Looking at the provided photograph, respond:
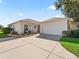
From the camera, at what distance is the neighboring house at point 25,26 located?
30875 millimetres

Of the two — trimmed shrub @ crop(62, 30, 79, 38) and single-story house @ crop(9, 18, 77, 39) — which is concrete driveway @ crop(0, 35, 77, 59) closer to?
trimmed shrub @ crop(62, 30, 79, 38)

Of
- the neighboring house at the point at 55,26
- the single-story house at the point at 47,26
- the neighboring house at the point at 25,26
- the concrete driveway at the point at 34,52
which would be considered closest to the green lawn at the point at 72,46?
the concrete driveway at the point at 34,52

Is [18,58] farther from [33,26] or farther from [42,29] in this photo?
[33,26]

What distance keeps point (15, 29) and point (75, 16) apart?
16.4m

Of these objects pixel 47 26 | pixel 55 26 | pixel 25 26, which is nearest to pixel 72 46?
pixel 55 26

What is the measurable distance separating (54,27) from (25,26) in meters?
7.27

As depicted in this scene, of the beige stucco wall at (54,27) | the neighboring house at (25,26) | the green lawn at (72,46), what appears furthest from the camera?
the neighboring house at (25,26)

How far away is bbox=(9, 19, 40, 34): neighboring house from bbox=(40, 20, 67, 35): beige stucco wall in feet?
11.4

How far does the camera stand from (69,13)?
37.4 m

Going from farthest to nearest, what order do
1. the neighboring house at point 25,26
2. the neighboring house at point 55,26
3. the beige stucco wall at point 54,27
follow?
the neighboring house at point 25,26 < the beige stucco wall at point 54,27 < the neighboring house at point 55,26

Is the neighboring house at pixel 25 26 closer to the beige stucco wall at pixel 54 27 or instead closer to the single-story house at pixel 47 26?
the single-story house at pixel 47 26

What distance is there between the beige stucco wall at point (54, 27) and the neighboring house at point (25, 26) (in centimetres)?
348

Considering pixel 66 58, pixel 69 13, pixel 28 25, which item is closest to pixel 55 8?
pixel 69 13

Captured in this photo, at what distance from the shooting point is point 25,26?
31922 millimetres
